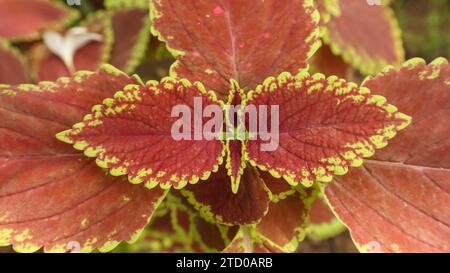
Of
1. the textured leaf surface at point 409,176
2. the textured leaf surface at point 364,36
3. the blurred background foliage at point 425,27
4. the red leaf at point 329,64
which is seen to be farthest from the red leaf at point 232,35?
the blurred background foliage at point 425,27

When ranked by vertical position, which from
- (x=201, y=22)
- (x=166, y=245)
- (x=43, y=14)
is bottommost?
(x=166, y=245)

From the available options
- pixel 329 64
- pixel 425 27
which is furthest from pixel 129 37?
pixel 425 27

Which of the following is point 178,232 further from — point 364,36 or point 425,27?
point 425,27

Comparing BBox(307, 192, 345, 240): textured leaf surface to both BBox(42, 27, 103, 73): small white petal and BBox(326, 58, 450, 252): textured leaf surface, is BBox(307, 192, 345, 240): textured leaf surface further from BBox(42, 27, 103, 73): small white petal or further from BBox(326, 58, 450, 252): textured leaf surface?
BBox(42, 27, 103, 73): small white petal

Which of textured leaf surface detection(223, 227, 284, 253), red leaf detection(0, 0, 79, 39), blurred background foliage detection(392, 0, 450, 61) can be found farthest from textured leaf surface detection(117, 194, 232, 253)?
blurred background foliage detection(392, 0, 450, 61)
